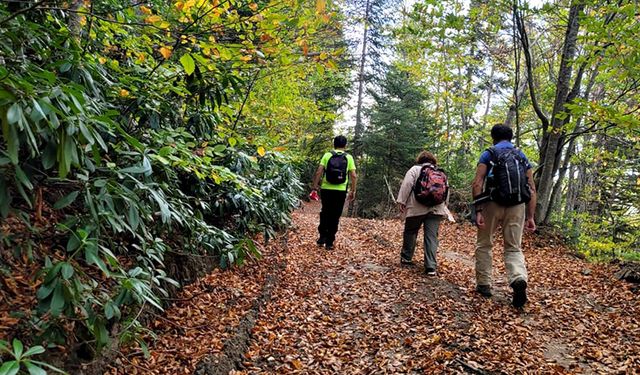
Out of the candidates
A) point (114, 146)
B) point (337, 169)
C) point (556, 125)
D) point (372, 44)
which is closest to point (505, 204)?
point (337, 169)

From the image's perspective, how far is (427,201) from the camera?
5.81 metres

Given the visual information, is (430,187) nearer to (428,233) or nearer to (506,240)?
(428,233)

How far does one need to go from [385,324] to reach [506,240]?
6.11 ft

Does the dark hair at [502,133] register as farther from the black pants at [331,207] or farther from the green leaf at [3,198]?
the green leaf at [3,198]

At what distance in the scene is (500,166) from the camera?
4.55 meters

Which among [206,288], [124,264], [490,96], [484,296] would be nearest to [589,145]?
[490,96]

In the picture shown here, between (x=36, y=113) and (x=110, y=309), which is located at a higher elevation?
(x=36, y=113)

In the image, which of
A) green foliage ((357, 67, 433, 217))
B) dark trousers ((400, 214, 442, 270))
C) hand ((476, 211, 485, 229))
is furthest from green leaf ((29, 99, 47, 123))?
green foliage ((357, 67, 433, 217))

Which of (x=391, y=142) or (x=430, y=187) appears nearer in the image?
(x=430, y=187)

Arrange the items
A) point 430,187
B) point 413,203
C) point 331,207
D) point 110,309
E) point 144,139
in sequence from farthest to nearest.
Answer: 1. point 331,207
2. point 413,203
3. point 430,187
4. point 144,139
5. point 110,309

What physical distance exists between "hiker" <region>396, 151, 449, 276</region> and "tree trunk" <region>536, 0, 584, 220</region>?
402 centimetres

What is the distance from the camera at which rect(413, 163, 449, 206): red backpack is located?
5.74m

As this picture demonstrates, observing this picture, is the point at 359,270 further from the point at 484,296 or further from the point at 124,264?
the point at 124,264

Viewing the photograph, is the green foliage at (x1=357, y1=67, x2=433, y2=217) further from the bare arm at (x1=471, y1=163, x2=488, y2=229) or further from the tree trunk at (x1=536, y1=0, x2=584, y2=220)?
the bare arm at (x1=471, y1=163, x2=488, y2=229)
